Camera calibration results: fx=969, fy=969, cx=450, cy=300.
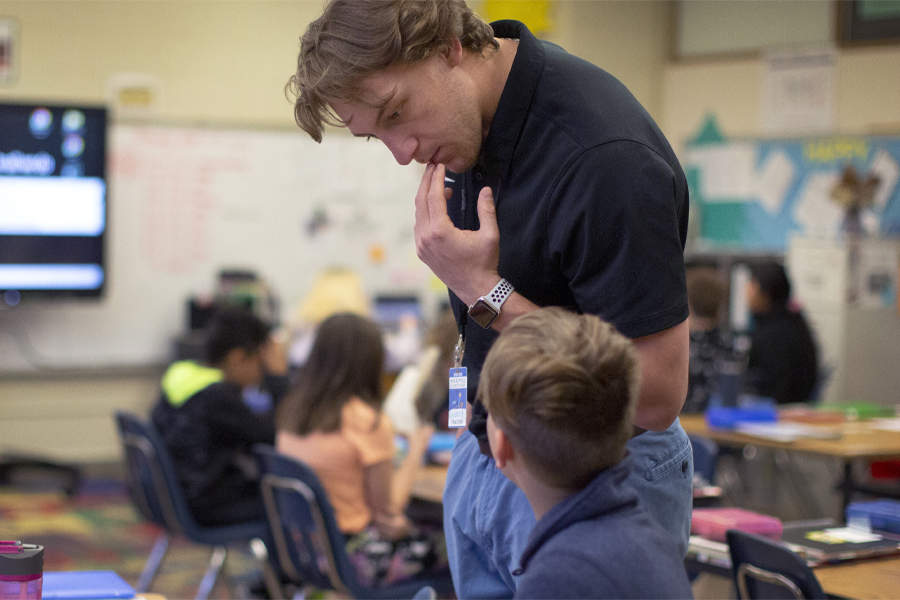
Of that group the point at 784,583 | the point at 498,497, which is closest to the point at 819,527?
the point at 784,583

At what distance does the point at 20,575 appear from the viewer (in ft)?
4.06

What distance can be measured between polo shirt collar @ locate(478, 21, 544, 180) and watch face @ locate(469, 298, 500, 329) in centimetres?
19

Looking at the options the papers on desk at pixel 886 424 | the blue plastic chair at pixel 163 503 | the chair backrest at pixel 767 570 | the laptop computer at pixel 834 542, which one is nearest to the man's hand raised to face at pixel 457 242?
the chair backrest at pixel 767 570

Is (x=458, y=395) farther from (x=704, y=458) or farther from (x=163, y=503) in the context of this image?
(x=163, y=503)

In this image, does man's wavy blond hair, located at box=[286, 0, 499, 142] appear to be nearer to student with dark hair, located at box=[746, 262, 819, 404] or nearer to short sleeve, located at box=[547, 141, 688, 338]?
short sleeve, located at box=[547, 141, 688, 338]

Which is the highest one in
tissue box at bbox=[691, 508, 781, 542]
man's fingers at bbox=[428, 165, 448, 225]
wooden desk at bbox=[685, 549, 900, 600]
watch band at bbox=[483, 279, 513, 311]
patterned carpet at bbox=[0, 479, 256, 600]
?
man's fingers at bbox=[428, 165, 448, 225]

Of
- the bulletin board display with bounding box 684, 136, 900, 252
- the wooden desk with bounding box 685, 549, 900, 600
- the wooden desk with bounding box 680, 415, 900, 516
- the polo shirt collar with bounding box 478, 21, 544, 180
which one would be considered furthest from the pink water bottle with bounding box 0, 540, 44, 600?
the bulletin board display with bounding box 684, 136, 900, 252

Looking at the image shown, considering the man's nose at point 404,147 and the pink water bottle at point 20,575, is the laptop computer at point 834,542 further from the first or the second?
the pink water bottle at point 20,575

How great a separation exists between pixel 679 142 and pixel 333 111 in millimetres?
6083

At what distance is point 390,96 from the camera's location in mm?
1305

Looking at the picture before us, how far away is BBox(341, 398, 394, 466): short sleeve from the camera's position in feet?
10.0

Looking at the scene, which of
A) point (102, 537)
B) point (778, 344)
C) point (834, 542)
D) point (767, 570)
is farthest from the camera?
point (778, 344)

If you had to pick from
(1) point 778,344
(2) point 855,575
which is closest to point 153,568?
(2) point 855,575

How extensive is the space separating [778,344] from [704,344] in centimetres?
77
